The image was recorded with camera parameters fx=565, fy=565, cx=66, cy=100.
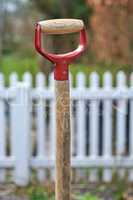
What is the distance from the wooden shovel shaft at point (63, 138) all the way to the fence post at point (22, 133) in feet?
7.87

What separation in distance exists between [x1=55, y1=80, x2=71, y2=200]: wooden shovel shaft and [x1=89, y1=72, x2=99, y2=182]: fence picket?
2.45 m

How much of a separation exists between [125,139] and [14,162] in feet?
3.53

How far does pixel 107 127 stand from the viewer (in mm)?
5254

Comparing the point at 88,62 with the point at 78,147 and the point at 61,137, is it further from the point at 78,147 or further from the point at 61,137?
the point at 61,137

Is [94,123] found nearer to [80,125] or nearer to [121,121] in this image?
[80,125]

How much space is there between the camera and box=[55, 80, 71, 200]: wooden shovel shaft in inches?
104

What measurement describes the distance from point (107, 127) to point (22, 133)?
31.1 inches

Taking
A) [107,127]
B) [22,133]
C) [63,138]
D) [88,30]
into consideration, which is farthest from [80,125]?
[88,30]

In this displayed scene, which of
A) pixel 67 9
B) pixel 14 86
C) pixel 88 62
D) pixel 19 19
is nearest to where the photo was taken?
pixel 14 86

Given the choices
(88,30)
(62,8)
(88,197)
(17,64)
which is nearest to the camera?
(88,197)

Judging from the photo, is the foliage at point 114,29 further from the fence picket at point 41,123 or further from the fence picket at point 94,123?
the fence picket at point 41,123

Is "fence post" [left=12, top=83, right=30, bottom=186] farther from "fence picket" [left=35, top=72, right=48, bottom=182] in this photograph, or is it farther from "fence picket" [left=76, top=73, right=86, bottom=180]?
"fence picket" [left=76, top=73, right=86, bottom=180]

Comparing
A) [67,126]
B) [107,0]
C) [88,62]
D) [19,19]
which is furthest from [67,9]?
[67,126]

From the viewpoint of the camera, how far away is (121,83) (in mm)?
5191
